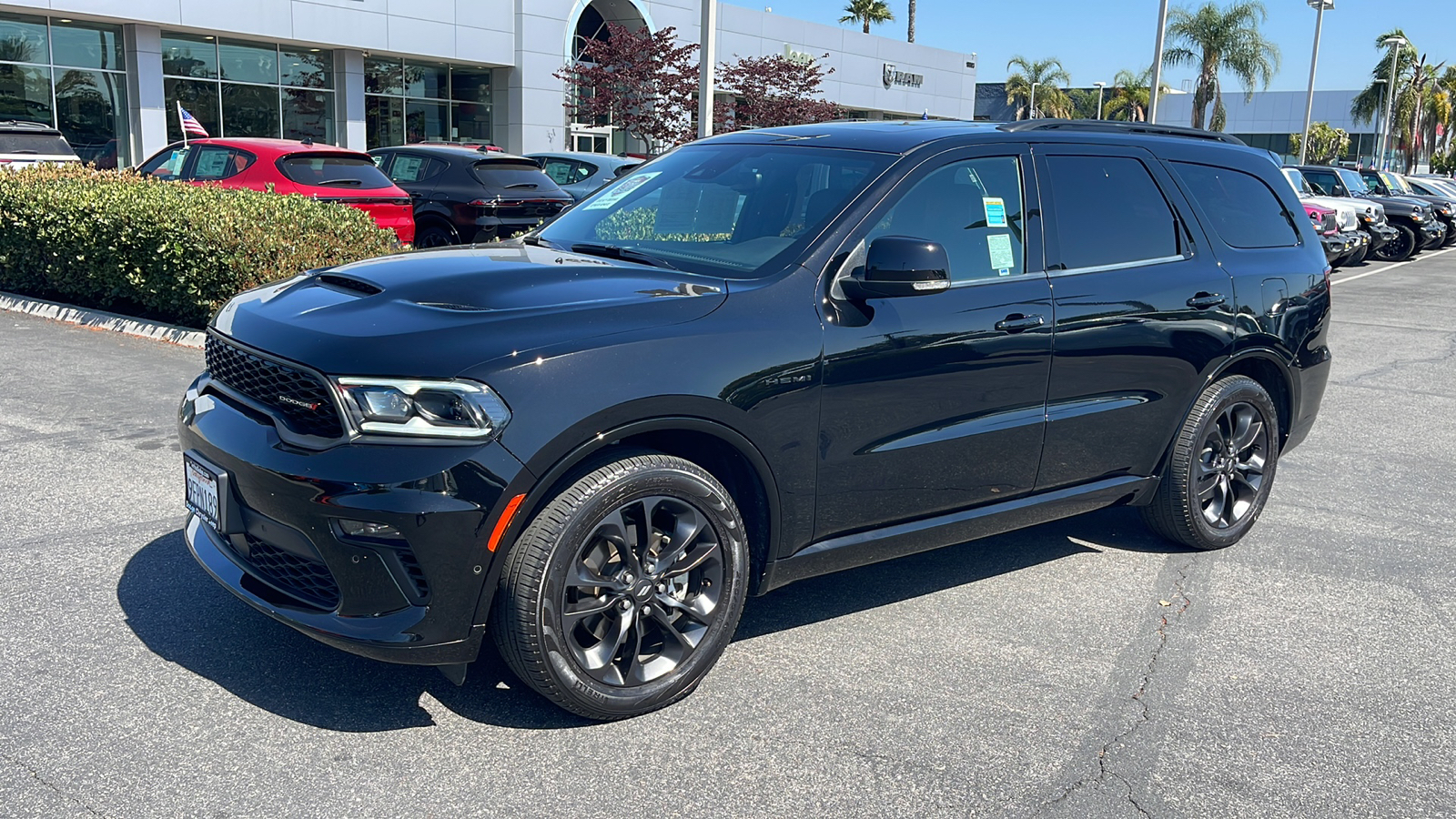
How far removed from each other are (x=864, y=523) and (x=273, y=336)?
78.8 inches

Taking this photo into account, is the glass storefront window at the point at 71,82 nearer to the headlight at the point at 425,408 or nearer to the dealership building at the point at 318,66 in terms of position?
the dealership building at the point at 318,66

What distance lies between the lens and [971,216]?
4.44 meters

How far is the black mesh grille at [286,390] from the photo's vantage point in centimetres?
330

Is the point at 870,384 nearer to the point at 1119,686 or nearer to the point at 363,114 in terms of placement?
the point at 1119,686

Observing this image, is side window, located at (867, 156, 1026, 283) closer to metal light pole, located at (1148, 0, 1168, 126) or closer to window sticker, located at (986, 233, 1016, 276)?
window sticker, located at (986, 233, 1016, 276)

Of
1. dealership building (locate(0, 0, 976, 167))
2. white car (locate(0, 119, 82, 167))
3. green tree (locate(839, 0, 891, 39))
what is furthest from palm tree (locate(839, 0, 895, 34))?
white car (locate(0, 119, 82, 167))

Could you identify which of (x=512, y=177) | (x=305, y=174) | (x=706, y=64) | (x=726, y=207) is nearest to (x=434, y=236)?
(x=512, y=177)

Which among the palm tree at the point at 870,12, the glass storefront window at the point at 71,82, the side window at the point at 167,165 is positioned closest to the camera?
the side window at the point at 167,165

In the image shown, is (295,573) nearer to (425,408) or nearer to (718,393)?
(425,408)

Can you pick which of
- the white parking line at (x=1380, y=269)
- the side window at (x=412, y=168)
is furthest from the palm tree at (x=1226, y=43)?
the side window at (x=412, y=168)

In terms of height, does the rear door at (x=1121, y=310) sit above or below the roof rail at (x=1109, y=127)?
below

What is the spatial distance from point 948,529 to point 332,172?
1010 cm

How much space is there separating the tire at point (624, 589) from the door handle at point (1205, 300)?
2.44 m

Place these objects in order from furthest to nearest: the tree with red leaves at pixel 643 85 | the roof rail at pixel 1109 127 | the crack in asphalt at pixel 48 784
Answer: the tree with red leaves at pixel 643 85 < the roof rail at pixel 1109 127 < the crack in asphalt at pixel 48 784
